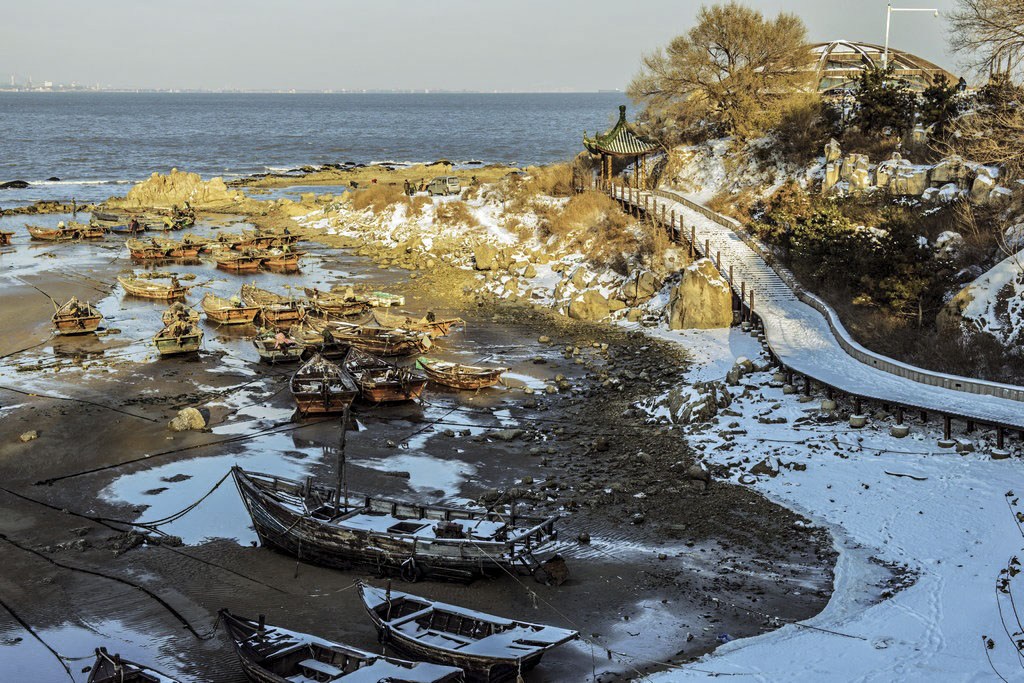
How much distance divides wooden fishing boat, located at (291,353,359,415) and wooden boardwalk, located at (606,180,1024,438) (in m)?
12.9

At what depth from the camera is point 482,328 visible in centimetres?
3853

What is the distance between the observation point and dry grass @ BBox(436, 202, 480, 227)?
54.1 metres

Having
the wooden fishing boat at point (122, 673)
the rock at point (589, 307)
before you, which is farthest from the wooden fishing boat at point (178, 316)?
the wooden fishing boat at point (122, 673)

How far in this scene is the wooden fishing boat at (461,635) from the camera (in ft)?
49.4

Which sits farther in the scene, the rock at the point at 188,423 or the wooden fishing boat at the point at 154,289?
the wooden fishing boat at the point at 154,289

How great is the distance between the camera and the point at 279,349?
34.3 m

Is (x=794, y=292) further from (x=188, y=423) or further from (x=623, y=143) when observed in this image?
(x=188, y=423)

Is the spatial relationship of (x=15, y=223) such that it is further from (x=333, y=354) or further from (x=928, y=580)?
(x=928, y=580)

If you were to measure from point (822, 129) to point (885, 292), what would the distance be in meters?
22.5

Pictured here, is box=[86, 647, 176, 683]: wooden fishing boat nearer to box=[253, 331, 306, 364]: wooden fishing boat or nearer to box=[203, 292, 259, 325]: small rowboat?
box=[253, 331, 306, 364]: wooden fishing boat

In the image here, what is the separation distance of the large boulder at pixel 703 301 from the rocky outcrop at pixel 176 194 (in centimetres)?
4998

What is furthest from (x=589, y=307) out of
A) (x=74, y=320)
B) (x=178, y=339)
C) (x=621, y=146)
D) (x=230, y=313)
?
(x=74, y=320)

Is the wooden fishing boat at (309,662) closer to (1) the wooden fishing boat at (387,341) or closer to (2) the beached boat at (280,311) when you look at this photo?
(1) the wooden fishing boat at (387,341)

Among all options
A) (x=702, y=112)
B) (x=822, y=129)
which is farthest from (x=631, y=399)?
(x=702, y=112)
